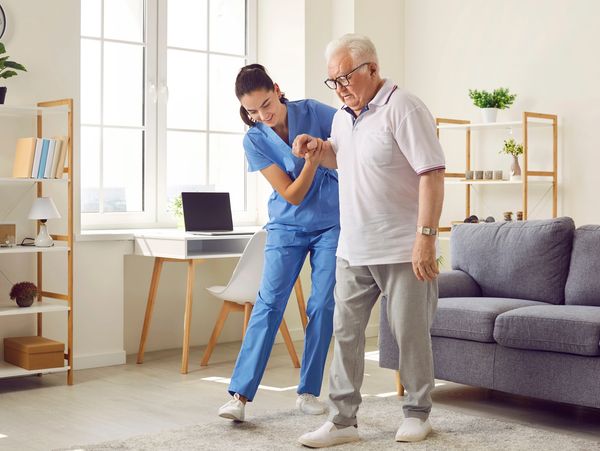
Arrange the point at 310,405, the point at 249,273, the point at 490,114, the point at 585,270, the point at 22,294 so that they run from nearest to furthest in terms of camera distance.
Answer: the point at 310,405 < the point at 585,270 < the point at 22,294 < the point at 249,273 < the point at 490,114

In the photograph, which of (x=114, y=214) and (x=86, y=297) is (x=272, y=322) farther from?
(x=114, y=214)

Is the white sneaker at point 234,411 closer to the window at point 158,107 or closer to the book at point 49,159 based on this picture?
the book at point 49,159

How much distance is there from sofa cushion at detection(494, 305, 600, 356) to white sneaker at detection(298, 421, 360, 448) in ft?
2.49

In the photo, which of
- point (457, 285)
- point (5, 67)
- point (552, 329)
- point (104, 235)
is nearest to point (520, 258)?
point (457, 285)

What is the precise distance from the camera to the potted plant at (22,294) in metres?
4.39

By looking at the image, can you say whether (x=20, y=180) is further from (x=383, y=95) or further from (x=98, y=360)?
(x=383, y=95)

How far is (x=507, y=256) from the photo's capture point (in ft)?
13.7

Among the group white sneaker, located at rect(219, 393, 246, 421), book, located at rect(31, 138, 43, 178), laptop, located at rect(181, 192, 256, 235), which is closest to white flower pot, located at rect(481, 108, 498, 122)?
laptop, located at rect(181, 192, 256, 235)

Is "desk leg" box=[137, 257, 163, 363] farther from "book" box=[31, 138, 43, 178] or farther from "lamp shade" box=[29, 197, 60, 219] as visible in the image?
"book" box=[31, 138, 43, 178]

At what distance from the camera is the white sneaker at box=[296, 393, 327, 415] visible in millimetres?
3633

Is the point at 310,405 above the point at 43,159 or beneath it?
beneath

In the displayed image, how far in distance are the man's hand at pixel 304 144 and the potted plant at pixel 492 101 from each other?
8.07ft

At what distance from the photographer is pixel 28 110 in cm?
447

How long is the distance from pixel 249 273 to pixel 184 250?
349 mm
